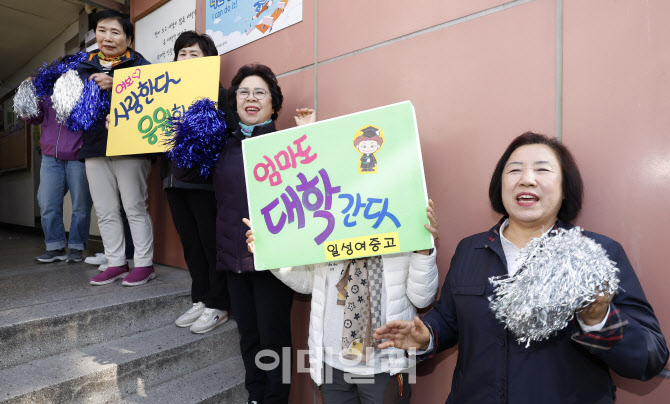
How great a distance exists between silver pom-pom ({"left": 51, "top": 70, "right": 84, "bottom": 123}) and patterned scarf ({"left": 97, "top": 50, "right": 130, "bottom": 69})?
0.19m

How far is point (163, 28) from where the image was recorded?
3289 mm

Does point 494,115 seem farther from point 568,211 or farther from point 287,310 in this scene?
point 287,310

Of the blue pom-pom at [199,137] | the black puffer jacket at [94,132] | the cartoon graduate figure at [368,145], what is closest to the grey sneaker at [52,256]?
the black puffer jacket at [94,132]

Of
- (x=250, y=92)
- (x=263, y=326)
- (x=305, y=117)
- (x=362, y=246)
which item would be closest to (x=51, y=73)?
(x=250, y=92)

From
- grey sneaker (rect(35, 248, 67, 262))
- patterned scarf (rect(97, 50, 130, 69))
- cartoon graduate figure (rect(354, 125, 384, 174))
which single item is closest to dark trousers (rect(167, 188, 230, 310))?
patterned scarf (rect(97, 50, 130, 69))

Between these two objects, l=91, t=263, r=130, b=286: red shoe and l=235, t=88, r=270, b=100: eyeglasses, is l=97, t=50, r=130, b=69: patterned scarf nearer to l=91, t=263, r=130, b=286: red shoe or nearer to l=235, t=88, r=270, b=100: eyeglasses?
l=235, t=88, r=270, b=100: eyeglasses

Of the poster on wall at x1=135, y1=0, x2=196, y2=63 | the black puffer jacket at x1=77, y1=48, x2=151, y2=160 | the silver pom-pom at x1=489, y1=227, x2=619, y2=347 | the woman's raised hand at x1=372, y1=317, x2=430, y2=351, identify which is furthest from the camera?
the poster on wall at x1=135, y1=0, x2=196, y2=63

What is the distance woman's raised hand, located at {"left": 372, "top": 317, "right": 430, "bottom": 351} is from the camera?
118 centimetres

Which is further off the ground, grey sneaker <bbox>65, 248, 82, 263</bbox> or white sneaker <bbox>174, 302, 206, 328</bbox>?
grey sneaker <bbox>65, 248, 82, 263</bbox>

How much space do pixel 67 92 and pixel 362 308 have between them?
2334 mm

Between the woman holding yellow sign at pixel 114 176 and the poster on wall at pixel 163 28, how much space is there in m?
0.56

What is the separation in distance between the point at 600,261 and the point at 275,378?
151 cm

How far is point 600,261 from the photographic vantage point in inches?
32.2

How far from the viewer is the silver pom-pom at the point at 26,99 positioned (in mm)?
2771
